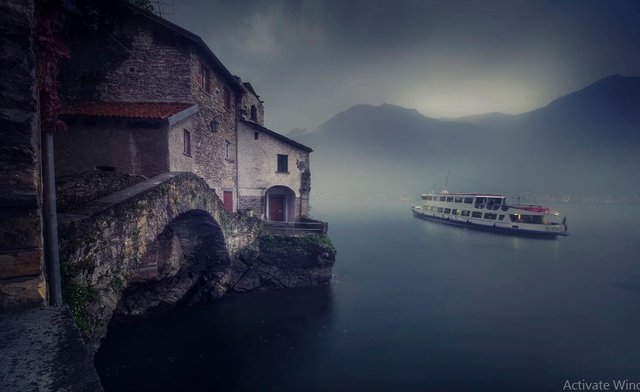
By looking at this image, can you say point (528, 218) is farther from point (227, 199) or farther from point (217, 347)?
point (217, 347)

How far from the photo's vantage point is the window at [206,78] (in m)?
16.8

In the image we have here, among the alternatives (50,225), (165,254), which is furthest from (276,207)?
(50,225)

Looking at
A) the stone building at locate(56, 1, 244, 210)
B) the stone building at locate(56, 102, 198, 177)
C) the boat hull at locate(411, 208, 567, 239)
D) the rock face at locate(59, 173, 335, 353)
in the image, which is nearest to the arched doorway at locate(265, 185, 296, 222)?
the rock face at locate(59, 173, 335, 353)

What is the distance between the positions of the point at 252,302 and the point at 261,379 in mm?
6052

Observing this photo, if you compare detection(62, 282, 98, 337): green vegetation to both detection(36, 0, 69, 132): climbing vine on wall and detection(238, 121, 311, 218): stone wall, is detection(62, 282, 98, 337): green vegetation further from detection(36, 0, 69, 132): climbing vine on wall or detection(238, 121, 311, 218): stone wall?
detection(238, 121, 311, 218): stone wall

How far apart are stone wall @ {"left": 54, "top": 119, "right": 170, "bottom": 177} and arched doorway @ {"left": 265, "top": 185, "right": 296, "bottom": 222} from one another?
40.7 ft

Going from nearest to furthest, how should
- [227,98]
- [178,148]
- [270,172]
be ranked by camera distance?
[178,148] < [227,98] < [270,172]

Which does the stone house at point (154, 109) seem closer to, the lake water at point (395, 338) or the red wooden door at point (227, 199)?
the red wooden door at point (227, 199)

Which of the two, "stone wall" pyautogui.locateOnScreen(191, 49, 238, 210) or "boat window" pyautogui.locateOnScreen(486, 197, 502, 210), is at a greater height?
"stone wall" pyautogui.locateOnScreen(191, 49, 238, 210)

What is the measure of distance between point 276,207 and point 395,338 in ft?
47.3

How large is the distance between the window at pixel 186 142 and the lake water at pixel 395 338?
9.11 meters

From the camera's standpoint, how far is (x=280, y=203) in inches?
982

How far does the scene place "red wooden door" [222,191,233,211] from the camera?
20.6 m

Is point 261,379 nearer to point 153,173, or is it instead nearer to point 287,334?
point 287,334
